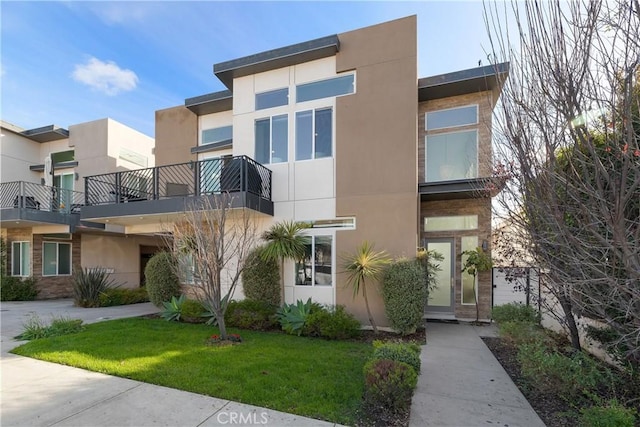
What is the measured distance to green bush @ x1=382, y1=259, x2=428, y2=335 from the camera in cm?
754

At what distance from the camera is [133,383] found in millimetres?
4637

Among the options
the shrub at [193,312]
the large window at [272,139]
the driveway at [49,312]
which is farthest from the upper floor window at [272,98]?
the driveway at [49,312]

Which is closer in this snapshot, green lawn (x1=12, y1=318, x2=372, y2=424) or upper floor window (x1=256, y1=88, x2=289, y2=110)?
green lawn (x1=12, y1=318, x2=372, y2=424)

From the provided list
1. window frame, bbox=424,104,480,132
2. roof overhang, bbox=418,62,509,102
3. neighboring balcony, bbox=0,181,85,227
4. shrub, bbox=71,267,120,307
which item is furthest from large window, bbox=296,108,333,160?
neighboring balcony, bbox=0,181,85,227

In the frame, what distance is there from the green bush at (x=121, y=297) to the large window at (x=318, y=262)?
28.2ft

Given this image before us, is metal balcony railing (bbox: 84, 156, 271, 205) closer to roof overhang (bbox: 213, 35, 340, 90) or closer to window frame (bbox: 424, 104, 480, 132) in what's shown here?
roof overhang (bbox: 213, 35, 340, 90)

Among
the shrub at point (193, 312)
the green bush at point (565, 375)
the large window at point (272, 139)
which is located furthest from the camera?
the large window at point (272, 139)

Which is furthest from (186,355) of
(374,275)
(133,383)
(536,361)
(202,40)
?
(202,40)

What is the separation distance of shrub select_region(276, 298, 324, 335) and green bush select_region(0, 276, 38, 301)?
44.7 ft

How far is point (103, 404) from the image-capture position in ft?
13.1

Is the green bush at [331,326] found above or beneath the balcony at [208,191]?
beneath

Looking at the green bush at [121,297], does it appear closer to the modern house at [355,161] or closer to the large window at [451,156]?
the modern house at [355,161]

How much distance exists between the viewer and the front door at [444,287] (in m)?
10.1

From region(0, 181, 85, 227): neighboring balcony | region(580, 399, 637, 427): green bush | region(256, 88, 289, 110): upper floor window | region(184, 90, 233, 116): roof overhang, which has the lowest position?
region(580, 399, 637, 427): green bush
